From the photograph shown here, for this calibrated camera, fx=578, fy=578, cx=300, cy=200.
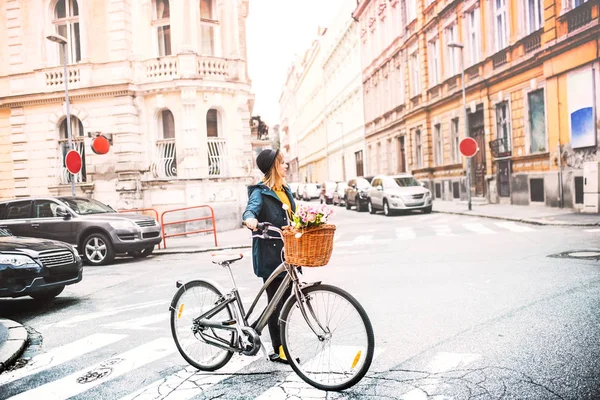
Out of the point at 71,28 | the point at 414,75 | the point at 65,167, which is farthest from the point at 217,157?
the point at 414,75

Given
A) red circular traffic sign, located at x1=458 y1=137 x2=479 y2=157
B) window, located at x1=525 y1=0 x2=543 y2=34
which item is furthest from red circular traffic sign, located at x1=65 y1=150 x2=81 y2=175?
window, located at x1=525 y1=0 x2=543 y2=34

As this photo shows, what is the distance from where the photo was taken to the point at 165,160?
2073 cm

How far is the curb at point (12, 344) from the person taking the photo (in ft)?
17.6

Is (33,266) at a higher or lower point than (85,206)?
lower

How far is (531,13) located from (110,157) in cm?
1608

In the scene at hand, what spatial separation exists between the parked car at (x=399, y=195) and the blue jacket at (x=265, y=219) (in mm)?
18554

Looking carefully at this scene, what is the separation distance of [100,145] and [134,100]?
219cm

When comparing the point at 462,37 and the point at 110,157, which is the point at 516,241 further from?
the point at 462,37

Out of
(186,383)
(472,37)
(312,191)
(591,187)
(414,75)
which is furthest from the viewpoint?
(312,191)

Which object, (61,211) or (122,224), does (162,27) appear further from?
(122,224)

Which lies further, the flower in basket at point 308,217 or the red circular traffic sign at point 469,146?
the red circular traffic sign at point 469,146

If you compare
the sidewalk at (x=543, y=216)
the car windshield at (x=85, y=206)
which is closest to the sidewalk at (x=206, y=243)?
the car windshield at (x=85, y=206)

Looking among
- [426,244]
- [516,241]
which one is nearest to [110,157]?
[426,244]

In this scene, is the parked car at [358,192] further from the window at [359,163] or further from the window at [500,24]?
the window at [359,163]
